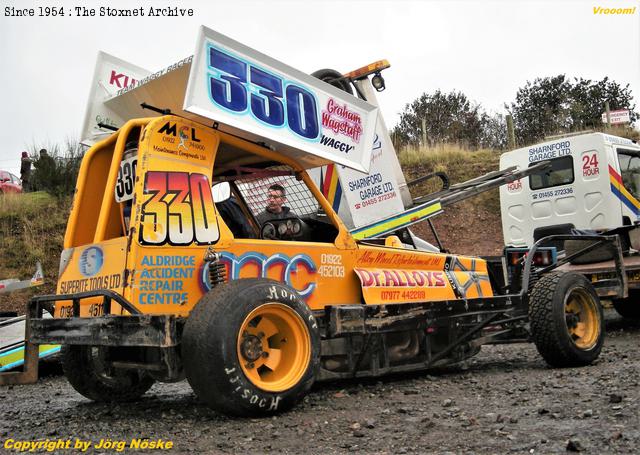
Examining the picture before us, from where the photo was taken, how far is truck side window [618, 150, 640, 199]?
33.3 ft

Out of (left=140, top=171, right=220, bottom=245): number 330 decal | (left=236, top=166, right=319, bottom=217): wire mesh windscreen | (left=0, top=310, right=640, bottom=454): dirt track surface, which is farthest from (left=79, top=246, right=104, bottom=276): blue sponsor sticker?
(left=236, top=166, right=319, bottom=217): wire mesh windscreen

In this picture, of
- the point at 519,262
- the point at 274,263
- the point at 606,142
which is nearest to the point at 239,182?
the point at 274,263

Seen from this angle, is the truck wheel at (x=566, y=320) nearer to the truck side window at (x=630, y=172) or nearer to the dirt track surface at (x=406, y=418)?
the dirt track surface at (x=406, y=418)

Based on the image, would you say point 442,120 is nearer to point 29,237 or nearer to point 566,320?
point 29,237

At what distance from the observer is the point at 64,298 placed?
4.59 metres

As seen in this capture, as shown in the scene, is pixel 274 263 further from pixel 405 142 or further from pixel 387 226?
pixel 405 142

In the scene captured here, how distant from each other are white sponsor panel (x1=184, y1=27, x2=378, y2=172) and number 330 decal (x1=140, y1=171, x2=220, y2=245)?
476mm

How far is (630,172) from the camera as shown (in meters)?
10.3

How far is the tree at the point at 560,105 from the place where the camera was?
2506 cm

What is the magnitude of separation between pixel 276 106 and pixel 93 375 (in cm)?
265

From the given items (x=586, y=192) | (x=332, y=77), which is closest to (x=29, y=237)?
(x=332, y=77)

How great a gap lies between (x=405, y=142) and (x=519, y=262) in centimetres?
1761

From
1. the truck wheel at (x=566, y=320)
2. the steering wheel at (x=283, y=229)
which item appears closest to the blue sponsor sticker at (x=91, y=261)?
the steering wheel at (x=283, y=229)

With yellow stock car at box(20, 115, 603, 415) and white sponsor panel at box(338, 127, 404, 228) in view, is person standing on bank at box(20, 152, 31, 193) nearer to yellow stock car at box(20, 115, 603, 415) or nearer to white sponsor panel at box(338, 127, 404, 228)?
white sponsor panel at box(338, 127, 404, 228)
